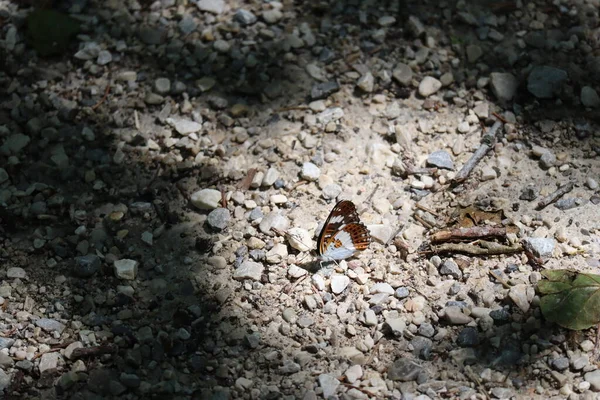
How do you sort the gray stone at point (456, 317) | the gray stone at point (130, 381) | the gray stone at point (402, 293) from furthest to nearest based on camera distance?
the gray stone at point (402, 293) < the gray stone at point (456, 317) < the gray stone at point (130, 381)

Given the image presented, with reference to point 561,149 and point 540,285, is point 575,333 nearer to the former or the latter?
point 540,285

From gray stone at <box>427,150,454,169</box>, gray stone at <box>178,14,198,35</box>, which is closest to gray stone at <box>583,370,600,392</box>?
gray stone at <box>427,150,454,169</box>

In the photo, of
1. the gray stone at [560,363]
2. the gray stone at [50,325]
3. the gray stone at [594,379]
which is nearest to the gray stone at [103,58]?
the gray stone at [50,325]

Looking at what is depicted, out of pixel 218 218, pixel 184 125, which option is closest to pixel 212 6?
pixel 184 125

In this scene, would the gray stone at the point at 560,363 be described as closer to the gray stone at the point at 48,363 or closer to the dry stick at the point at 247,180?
the dry stick at the point at 247,180

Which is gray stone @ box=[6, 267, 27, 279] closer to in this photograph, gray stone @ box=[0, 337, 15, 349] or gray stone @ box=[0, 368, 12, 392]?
gray stone @ box=[0, 337, 15, 349]

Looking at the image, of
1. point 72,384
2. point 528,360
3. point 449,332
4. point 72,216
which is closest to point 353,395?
point 449,332
